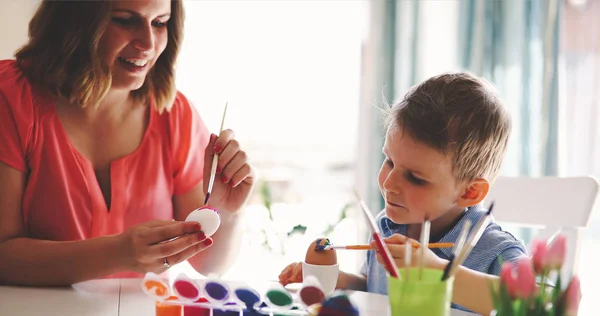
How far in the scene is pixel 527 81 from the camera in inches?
101

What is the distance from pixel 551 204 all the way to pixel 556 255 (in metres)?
0.91

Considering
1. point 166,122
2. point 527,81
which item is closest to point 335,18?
point 527,81

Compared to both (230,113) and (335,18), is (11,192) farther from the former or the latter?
(335,18)

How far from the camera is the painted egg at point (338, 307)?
0.58 m

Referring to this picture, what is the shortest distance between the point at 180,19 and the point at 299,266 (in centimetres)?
67

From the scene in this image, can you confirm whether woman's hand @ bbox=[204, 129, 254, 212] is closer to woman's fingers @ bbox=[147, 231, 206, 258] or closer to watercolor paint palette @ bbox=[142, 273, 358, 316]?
woman's fingers @ bbox=[147, 231, 206, 258]

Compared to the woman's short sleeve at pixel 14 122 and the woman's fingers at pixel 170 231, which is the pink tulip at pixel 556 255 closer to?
the woman's fingers at pixel 170 231

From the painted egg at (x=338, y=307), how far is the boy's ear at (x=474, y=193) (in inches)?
25.0

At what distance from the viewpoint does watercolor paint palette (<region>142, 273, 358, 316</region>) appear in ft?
2.45

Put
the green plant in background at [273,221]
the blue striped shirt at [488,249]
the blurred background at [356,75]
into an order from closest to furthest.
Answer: the blue striped shirt at [488,249]
the green plant in background at [273,221]
the blurred background at [356,75]

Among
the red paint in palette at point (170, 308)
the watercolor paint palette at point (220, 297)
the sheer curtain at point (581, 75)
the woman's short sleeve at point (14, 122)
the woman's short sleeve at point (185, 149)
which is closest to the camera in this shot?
the watercolor paint palette at point (220, 297)

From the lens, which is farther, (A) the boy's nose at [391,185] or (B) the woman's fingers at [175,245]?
(A) the boy's nose at [391,185]

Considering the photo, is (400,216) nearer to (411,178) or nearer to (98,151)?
(411,178)

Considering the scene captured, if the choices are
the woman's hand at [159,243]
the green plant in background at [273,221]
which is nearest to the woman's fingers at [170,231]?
the woman's hand at [159,243]
